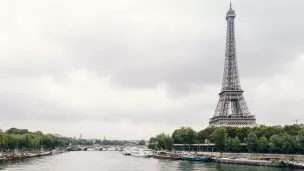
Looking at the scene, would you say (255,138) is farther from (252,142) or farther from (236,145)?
(236,145)

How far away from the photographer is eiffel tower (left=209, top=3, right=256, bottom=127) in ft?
375

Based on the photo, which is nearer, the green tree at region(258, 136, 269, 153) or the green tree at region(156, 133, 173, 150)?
the green tree at region(258, 136, 269, 153)

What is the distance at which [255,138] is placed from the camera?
82.6m

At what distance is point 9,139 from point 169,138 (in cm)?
5064

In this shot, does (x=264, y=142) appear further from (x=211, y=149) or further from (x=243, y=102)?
(x=243, y=102)

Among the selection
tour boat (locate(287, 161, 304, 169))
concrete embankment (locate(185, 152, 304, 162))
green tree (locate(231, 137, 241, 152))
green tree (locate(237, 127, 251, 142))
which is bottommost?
tour boat (locate(287, 161, 304, 169))

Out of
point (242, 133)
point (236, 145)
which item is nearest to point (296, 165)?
point (236, 145)

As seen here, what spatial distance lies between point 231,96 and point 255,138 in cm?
3533

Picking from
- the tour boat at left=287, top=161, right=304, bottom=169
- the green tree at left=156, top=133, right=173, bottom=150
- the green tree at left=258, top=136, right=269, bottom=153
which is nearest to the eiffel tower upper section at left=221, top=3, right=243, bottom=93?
the green tree at left=156, top=133, right=173, bottom=150

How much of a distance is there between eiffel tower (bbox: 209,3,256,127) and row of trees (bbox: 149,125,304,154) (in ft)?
32.6

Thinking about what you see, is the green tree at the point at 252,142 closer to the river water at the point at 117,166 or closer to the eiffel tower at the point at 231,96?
the river water at the point at 117,166

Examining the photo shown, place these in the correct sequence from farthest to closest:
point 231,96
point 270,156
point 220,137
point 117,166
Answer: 1. point 231,96
2. point 220,137
3. point 270,156
4. point 117,166

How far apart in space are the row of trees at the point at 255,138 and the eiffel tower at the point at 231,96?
32.6 feet

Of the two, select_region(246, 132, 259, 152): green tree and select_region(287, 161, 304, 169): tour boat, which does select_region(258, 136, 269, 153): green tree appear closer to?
select_region(246, 132, 259, 152): green tree
